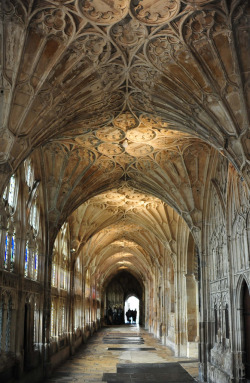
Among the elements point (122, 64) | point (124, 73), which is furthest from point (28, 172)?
point (122, 64)

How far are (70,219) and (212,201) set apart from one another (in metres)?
8.85

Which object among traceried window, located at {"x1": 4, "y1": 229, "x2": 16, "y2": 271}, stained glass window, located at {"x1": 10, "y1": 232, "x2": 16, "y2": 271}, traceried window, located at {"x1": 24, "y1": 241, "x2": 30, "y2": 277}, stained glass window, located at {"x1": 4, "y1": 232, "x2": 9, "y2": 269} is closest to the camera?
stained glass window, located at {"x1": 4, "y1": 232, "x2": 9, "y2": 269}

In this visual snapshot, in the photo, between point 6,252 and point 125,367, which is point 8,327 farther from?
point 125,367

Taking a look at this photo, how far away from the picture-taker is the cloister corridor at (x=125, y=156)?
7586 mm

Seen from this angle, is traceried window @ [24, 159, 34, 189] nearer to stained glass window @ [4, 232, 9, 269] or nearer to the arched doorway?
stained glass window @ [4, 232, 9, 269]

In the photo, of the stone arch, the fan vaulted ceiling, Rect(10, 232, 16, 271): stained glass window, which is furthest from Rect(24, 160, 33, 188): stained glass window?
the stone arch

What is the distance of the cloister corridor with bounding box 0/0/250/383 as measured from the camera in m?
7.59

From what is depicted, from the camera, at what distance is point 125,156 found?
14461 mm

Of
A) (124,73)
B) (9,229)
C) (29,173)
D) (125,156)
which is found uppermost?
(124,73)

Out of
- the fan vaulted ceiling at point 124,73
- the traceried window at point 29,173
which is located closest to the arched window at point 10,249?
the traceried window at point 29,173

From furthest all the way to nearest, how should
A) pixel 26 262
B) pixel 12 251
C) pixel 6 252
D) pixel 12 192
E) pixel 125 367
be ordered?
pixel 125 367 → pixel 26 262 → pixel 12 192 → pixel 12 251 → pixel 6 252

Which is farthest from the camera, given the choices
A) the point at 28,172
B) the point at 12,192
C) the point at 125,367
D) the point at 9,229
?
the point at 125,367

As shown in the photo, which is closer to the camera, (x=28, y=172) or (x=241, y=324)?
(x=241, y=324)

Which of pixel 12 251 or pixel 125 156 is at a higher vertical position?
pixel 125 156
